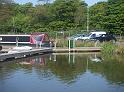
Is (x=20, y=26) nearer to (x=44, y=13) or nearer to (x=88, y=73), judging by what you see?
(x=44, y=13)

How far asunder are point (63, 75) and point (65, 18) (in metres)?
53.1

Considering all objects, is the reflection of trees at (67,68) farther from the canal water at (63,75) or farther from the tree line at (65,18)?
the tree line at (65,18)

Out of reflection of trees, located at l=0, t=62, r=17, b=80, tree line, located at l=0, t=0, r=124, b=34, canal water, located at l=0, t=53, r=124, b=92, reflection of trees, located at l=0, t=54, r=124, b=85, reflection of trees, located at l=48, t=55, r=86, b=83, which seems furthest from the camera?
tree line, located at l=0, t=0, r=124, b=34

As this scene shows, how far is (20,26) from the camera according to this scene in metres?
88.8

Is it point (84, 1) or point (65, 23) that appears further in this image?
point (84, 1)

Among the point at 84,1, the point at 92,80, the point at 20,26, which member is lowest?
the point at 92,80

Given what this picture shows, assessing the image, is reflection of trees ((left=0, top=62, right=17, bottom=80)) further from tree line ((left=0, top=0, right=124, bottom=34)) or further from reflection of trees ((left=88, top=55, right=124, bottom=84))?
tree line ((left=0, top=0, right=124, bottom=34))

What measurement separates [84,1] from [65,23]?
808 inches

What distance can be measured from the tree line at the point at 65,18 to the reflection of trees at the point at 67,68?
105 ft

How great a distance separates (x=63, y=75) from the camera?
30500mm

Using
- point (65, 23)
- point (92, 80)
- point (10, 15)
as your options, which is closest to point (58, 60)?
point (92, 80)

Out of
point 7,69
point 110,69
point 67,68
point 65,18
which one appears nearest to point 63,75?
point 67,68

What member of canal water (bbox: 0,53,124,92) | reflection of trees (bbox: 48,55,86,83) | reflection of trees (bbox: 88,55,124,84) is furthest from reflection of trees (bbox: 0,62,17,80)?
reflection of trees (bbox: 88,55,124,84)

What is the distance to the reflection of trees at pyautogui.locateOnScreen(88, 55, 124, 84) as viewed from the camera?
94.7 ft
